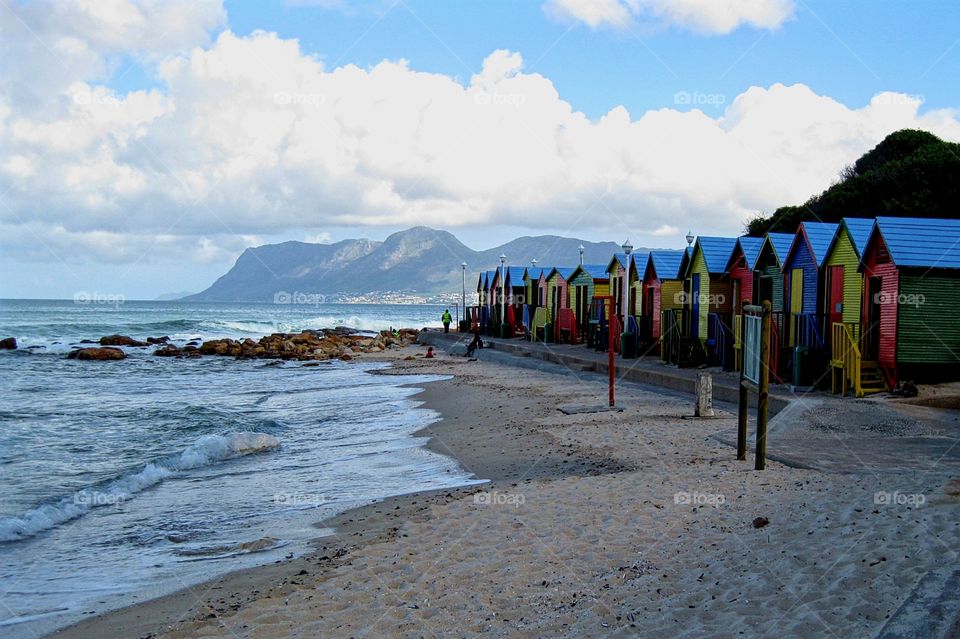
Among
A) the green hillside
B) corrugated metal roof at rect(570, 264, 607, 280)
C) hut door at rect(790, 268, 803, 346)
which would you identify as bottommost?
hut door at rect(790, 268, 803, 346)

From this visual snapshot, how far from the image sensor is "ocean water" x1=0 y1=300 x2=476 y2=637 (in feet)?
25.6

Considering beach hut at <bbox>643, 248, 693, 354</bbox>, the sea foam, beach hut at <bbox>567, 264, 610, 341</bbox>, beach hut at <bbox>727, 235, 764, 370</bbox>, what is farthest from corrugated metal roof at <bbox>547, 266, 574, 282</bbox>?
the sea foam

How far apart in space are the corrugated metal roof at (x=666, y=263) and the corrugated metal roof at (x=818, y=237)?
25.6ft

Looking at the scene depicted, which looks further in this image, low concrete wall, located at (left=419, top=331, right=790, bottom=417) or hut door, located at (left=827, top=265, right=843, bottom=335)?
hut door, located at (left=827, top=265, right=843, bottom=335)

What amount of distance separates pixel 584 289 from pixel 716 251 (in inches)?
436

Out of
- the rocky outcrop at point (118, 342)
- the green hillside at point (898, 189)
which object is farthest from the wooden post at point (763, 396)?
the rocky outcrop at point (118, 342)

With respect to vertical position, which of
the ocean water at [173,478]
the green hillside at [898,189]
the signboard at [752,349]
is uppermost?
the green hillside at [898,189]

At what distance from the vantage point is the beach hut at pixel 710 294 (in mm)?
23156

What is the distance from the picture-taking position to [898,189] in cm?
3572

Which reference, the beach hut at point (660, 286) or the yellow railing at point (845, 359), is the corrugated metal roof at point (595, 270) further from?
the yellow railing at point (845, 359)

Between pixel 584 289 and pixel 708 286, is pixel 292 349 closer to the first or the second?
pixel 584 289

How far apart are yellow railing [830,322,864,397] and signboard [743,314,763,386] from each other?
6674 millimetres

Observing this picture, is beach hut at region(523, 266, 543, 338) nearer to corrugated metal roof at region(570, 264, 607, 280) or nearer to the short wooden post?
corrugated metal roof at region(570, 264, 607, 280)

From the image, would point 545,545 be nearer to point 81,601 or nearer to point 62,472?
point 81,601
